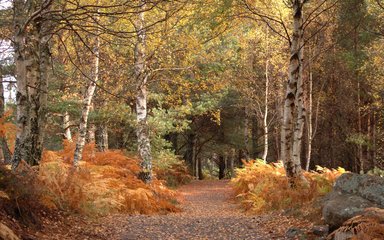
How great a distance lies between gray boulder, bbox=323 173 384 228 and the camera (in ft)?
19.0

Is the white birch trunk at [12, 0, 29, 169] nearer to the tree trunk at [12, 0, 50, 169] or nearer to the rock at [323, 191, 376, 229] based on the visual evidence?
the tree trunk at [12, 0, 50, 169]

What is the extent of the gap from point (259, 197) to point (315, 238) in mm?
5774

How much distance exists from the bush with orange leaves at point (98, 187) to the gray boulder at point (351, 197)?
467 centimetres

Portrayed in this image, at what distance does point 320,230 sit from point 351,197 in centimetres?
74

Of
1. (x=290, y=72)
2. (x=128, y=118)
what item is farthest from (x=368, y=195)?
(x=128, y=118)

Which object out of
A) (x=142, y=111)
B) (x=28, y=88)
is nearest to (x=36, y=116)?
(x=28, y=88)

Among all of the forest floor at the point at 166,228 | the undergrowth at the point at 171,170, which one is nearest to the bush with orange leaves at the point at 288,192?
the forest floor at the point at 166,228

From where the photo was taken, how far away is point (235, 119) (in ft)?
99.3

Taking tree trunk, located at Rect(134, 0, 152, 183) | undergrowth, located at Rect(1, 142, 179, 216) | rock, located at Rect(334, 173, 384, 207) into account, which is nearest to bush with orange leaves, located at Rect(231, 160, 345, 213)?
rock, located at Rect(334, 173, 384, 207)

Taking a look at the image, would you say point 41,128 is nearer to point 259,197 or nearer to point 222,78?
point 259,197

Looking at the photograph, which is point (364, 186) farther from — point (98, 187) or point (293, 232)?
point (98, 187)

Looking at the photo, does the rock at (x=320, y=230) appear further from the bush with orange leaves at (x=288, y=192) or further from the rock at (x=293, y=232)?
the bush with orange leaves at (x=288, y=192)

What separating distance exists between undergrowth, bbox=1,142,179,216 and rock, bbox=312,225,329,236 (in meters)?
4.49

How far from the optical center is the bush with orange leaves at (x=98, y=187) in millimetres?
8101
